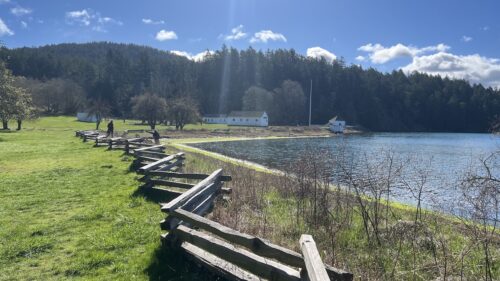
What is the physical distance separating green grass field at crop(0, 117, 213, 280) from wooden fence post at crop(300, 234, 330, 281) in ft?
8.22

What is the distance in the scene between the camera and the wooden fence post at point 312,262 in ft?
12.3

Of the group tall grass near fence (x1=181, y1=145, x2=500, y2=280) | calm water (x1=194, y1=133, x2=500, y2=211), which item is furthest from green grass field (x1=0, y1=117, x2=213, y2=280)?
calm water (x1=194, y1=133, x2=500, y2=211)

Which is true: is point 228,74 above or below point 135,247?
above

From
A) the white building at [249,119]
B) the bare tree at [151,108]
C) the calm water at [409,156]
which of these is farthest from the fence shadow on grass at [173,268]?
the white building at [249,119]

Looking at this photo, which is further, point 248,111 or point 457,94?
point 457,94

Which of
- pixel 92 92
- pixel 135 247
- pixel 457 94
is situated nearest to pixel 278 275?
pixel 135 247

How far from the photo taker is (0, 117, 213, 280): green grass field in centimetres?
616

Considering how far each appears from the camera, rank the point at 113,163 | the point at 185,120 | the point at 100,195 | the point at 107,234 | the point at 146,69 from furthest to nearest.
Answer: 1. the point at 146,69
2. the point at 185,120
3. the point at 113,163
4. the point at 100,195
5. the point at 107,234

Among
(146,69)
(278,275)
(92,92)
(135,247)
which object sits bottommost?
(135,247)

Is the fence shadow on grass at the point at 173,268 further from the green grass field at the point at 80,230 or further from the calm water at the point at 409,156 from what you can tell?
the calm water at the point at 409,156

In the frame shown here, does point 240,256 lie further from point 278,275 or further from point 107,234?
point 107,234

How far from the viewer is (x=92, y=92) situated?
121 m

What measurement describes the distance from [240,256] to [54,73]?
142 metres

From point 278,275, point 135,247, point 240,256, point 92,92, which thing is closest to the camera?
point 278,275
